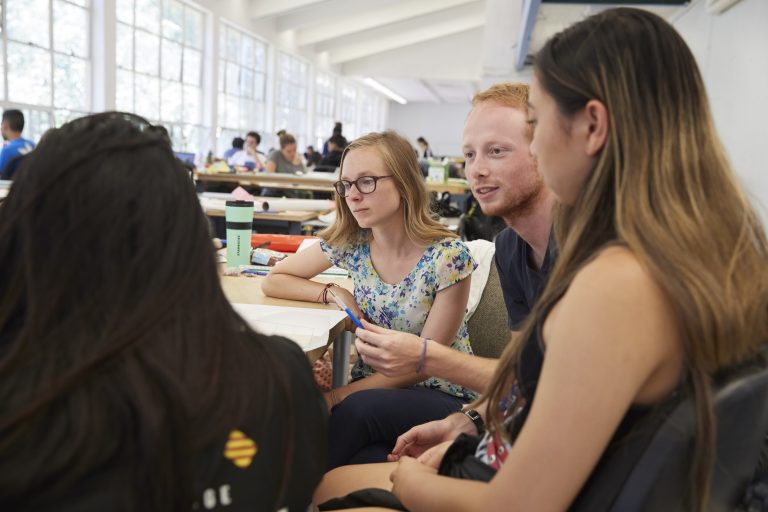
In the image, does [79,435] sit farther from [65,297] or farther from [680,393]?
[680,393]

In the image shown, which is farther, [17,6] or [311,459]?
[17,6]

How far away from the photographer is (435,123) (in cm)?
3038

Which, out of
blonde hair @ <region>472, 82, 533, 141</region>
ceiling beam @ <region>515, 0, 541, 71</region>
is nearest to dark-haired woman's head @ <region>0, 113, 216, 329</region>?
blonde hair @ <region>472, 82, 533, 141</region>

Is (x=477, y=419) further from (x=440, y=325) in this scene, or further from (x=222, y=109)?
(x=222, y=109)

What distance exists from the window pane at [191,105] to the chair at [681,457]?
12174mm

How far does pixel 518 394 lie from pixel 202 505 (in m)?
0.50

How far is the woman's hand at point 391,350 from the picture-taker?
4.68 feet

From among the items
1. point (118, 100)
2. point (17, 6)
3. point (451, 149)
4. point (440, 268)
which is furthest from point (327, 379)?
point (451, 149)

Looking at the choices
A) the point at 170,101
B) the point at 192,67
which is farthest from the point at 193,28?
the point at 170,101

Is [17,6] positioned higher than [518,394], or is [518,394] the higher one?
[17,6]

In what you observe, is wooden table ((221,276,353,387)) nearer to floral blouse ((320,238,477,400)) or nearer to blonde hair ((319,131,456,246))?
floral blouse ((320,238,477,400))

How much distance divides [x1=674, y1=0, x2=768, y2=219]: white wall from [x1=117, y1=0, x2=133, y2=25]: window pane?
293 inches

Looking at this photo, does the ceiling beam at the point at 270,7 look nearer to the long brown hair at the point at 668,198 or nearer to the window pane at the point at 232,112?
the window pane at the point at 232,112

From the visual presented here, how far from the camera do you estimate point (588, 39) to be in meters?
0.91
